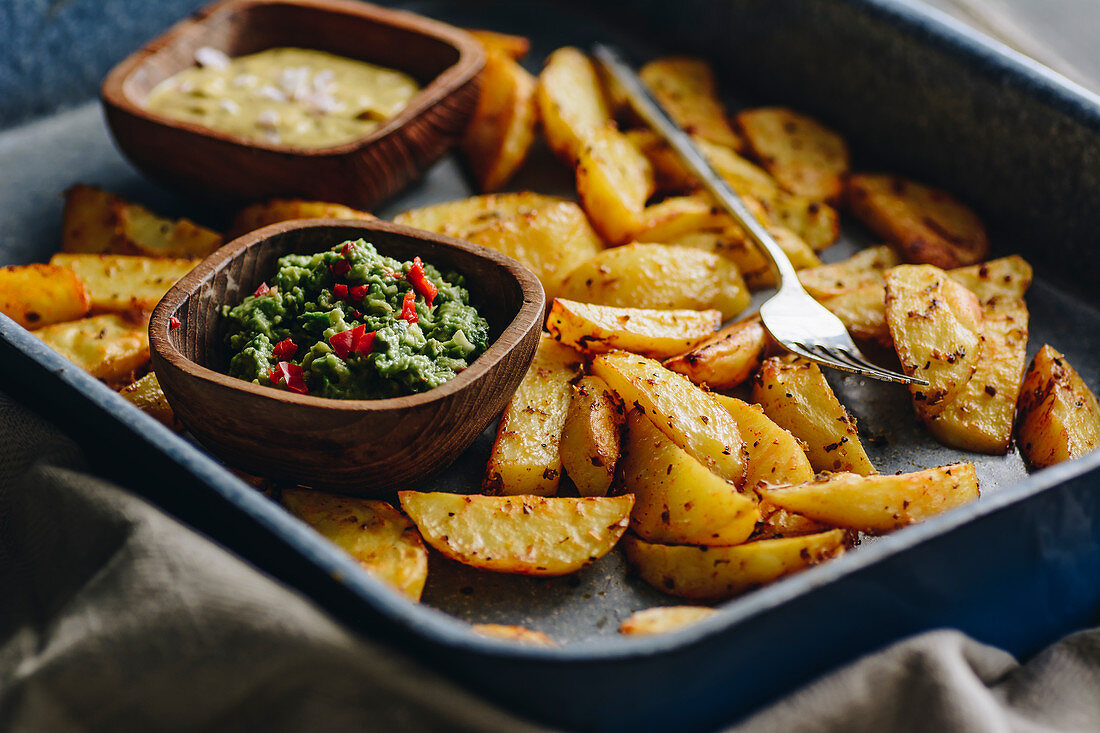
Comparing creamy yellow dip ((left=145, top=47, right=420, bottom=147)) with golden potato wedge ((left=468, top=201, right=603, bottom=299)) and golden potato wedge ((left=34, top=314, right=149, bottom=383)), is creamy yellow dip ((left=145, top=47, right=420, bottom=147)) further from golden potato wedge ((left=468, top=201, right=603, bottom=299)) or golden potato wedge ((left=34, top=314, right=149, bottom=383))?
golden potato wedge ((left=34, top=314, right=149, bottom=383))

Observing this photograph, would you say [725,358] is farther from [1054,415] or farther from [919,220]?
[919,220]

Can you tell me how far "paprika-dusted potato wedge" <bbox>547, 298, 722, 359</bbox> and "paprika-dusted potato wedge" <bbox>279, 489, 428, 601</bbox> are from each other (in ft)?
1.72

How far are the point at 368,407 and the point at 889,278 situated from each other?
→ 1217 mm

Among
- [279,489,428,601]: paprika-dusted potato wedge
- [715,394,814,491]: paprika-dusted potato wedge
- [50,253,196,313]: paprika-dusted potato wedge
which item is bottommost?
[50,253,196,313]: paprika-dusted potato wedge

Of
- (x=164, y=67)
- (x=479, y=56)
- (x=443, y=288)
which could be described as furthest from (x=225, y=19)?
(x=443, y=288)

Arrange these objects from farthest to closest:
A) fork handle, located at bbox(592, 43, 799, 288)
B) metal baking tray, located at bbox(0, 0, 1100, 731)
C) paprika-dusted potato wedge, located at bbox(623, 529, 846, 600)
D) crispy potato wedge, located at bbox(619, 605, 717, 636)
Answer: fork handle, located at bbox(592, 43, 799, 288) < paprika-dusted potato wedge, located at bbox(623, 529, 846, 600) < crispy potato wedge, located at bbox(619, 605, 717, 636) < metal baking tray, located at bbox(0, 0, 1100, 731)

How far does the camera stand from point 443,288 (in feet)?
5.99

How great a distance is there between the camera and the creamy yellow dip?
2.43 metres

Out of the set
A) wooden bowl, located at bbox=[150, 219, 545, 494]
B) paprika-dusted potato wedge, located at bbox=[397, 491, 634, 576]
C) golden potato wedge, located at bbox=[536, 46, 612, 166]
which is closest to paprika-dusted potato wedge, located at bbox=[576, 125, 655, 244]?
golden potato wedge, located at bbox=[536, 46, 612, 166]

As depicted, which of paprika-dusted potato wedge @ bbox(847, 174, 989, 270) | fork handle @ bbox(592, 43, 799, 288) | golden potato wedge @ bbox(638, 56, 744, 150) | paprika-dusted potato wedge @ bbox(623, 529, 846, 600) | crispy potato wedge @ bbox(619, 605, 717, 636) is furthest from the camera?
golden potato wedge @ bbox(638, 56, 744, 150)

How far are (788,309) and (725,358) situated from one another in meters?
0.26

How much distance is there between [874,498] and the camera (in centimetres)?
163

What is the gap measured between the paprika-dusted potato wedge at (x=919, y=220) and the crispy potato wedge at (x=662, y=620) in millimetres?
1301

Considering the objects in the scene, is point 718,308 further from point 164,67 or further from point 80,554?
point 164,67
